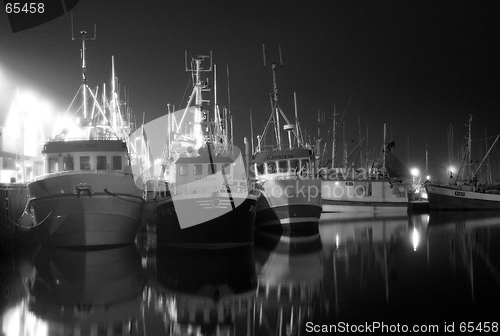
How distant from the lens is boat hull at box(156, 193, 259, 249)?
21.1 m

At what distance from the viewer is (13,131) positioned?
132 ft

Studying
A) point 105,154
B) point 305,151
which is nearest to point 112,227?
point 105,154

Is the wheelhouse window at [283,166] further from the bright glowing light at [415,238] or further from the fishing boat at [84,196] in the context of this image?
the fishing boat at [84,196]

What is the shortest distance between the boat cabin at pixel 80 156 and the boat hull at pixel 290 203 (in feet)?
32.1

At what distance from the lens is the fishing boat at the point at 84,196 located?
20953 millimetres

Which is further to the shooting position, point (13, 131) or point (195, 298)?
point (13, 131)

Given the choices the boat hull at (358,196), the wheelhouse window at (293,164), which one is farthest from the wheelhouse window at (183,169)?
the boat hull at (358,196)

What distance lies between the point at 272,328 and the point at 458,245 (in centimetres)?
1825

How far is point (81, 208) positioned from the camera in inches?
Answer: 819

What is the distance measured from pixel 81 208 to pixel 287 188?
1217 cm

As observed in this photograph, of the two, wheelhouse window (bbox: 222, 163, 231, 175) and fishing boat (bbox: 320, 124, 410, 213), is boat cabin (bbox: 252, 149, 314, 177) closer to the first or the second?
wheelhouse window (bbox: 222, 163, 231, 175)

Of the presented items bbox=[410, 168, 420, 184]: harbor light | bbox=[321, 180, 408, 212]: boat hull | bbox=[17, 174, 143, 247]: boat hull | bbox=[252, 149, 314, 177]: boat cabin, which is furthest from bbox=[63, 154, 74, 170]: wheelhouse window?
bbox=[410, 168, 420, 184]: harbor light

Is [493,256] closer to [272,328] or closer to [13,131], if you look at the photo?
[272,328]

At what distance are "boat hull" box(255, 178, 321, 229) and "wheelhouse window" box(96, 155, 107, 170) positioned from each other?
32.7 feet
